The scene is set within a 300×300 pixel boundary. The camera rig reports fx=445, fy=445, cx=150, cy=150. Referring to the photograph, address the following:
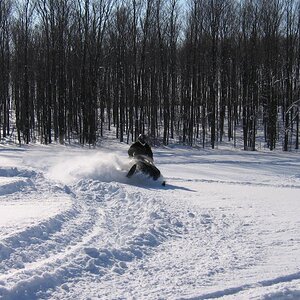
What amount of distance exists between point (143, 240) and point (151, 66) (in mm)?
34882

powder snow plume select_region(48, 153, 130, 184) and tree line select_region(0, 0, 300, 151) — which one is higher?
tree line select_region(0, 0, 300, 151)

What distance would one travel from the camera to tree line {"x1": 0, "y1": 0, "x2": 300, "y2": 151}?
3459cm

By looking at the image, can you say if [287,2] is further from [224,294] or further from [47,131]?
[224,294]

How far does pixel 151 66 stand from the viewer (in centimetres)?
4097

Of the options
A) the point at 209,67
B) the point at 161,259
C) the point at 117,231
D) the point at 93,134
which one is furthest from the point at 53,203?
the point at 209,67

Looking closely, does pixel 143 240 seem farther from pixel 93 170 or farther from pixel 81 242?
pixel 93 170

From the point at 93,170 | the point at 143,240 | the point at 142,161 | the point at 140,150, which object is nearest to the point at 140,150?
the point at 140,150

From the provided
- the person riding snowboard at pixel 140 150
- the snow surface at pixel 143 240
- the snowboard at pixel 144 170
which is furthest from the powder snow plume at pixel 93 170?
the person riding snowboard at pixel 140 150

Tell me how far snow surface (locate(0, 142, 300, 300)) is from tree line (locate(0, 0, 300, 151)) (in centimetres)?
2166

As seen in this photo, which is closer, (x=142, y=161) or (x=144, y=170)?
(x=144, y=170)

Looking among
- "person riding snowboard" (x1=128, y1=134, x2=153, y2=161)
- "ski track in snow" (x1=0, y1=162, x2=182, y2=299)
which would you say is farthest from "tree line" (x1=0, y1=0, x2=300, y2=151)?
"ski track in snow" (x1=0, y1=162, x2=182, y2=299)

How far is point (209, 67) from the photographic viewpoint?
133ft

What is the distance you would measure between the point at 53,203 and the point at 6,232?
3.03 metres

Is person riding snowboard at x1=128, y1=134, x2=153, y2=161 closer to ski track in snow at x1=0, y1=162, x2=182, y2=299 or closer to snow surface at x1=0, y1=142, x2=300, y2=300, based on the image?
snow surface at x1=0, y1=142, x2=300, y2=300
